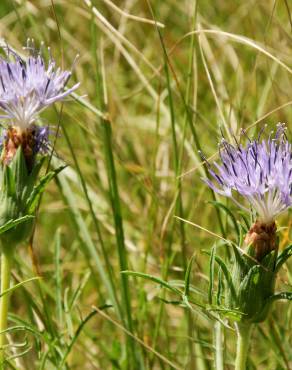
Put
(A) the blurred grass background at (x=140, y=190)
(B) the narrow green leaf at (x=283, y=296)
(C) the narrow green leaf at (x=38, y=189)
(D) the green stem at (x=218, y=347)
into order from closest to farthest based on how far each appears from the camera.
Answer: (B) the narrow green leaf at (x=283, y=296)
(C) the narrow green leaf at (x=38, y=189)
(D) the green stem at (x=218, y=347)
(A) the blurred grass background at (x=140, y=190)

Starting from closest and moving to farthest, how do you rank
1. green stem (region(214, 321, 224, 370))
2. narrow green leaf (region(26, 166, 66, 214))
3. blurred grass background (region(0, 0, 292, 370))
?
narrow green leaf (region(26, 166, 66, 214))
green stem (region(214, 321, 224, 370))
blurred grass background (region(0, 0, 292, 370))

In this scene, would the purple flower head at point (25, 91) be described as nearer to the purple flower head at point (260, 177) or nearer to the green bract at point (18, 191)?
the green bract at point (18, 191)

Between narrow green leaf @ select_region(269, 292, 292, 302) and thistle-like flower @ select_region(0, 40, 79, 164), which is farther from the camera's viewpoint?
thistle-like flower @ select_region(0, 40, 79, 164)

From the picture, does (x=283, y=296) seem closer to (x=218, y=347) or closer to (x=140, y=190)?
(x=218, y=347)

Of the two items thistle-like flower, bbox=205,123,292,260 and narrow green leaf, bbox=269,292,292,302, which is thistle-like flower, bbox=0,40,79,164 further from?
narrow green leaf, bbox=269,292,292,302

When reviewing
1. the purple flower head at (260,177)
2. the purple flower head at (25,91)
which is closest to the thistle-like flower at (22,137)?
the purple flower head at (25,91)

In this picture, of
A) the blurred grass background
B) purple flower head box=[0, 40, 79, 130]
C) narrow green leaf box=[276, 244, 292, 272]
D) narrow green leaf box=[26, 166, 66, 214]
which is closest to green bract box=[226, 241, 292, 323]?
narrow green leaf box=[276, 244, 292, 272]

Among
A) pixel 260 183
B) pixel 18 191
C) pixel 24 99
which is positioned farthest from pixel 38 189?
pixel 260 183

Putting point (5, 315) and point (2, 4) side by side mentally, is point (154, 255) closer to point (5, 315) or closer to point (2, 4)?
point (5, 315)
